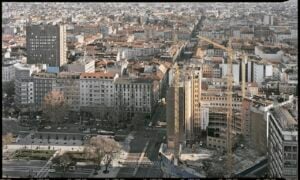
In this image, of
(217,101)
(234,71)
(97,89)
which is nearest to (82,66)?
(97,89)

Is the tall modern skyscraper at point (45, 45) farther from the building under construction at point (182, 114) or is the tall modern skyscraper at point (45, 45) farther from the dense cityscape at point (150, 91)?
the building under construction at point (182, 114)

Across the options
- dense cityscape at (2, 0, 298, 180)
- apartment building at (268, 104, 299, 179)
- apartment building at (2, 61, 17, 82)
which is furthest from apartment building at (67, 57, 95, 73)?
apartment building at (268, 104, 299, 179)

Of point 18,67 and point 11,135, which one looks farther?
point 18,67

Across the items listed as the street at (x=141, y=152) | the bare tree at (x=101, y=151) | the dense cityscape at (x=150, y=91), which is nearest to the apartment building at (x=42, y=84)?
the dense cityscape at (x=150, y=91)

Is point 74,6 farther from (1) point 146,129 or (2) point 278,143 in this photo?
(2) point 278,143

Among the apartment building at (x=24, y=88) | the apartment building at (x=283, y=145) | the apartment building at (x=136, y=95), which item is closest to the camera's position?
the apartment building at (x=283, y=145)

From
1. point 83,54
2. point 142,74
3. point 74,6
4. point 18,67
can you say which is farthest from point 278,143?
point 74,6
